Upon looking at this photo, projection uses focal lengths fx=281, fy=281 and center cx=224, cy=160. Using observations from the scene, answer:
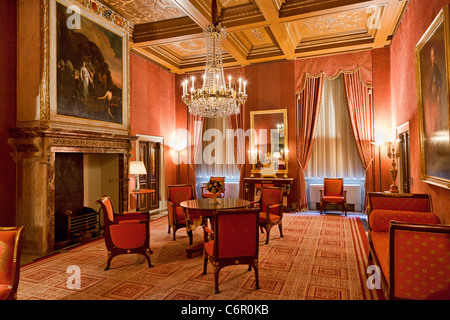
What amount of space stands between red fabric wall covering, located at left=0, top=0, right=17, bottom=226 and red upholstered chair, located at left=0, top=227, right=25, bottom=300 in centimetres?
237

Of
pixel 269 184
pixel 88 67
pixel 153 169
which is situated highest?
pixel 88 67

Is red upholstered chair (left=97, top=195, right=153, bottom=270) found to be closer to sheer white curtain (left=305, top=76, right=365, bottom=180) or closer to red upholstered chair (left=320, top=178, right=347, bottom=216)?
red upholstered chair (left=320, top=178, right=347, bottom=216)

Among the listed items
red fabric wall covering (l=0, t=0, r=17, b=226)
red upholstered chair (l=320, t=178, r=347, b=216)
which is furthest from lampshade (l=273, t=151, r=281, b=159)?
red fabric wall covering (l=0, t=0, r=17, b=226)

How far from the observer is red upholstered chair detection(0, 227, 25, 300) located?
217 centimetres

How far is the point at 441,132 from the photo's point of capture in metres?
2.98

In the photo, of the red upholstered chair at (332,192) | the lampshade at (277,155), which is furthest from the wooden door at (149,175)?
the red upholstered chair at (332,192)

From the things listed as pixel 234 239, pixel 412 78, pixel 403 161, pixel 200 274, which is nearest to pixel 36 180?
pixel 200 274

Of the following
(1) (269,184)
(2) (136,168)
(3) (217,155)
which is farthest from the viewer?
(3) (217,155)

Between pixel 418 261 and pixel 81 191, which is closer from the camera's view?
pixel 418 261

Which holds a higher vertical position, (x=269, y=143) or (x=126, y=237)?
(x=269, y=143)

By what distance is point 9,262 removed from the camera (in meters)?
2.20

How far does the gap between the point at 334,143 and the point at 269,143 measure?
A: 65.4 inches

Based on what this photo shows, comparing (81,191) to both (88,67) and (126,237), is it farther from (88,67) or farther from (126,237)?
(126,237)

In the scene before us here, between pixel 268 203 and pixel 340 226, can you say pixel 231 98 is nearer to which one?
pixel 268 203
